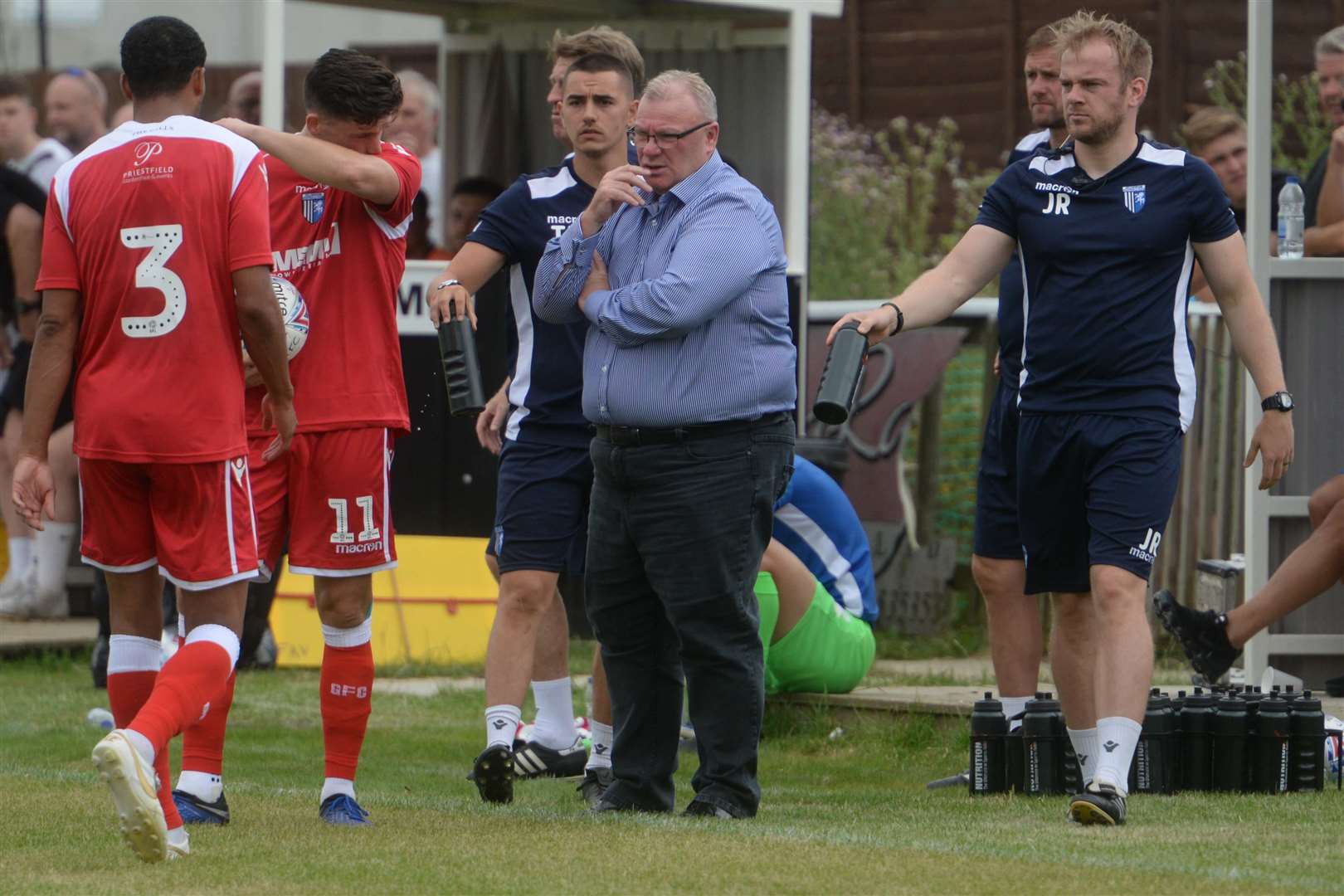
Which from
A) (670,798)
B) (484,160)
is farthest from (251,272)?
(484,160)

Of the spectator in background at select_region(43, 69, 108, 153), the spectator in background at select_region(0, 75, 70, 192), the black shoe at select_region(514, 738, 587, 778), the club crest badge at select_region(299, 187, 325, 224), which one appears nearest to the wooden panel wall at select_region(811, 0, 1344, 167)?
the spectator in background at select_region(43, 69, 108, 153)

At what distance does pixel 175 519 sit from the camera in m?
5.81

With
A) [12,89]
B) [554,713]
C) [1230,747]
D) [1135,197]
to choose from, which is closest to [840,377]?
[1135,197]

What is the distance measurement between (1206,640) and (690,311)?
10.2ft

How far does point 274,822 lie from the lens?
246 inches

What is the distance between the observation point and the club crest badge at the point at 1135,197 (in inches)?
254

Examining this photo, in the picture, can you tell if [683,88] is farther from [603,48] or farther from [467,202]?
[467,202]

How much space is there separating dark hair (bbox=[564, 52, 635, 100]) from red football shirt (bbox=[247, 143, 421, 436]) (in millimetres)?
1048

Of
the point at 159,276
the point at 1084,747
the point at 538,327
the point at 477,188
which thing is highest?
the point at 477,188

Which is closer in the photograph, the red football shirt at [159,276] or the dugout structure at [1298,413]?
the red football shirt at [159,276]

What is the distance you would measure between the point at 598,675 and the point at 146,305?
2335mm

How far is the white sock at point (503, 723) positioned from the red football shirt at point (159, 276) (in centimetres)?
153

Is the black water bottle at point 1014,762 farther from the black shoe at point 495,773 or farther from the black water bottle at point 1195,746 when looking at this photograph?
the black shoe at point 495,773

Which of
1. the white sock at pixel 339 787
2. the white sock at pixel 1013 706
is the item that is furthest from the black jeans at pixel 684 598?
the white sock at pixel 1013 706
